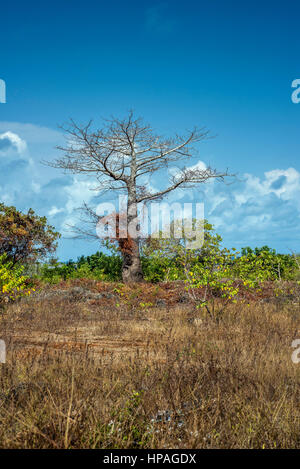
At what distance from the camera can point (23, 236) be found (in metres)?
19.6

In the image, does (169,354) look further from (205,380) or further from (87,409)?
(87,409)

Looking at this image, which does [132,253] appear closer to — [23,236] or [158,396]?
[23,236]

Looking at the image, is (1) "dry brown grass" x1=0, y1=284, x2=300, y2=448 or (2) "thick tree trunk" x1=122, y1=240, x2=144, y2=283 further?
(2) "thick tree trunk" x1=122, y1=240, x2=144, y2=283

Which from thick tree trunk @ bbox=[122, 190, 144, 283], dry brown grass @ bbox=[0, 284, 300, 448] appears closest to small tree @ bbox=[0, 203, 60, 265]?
thick tree trunk @ bbox=[122, 190, 144, 283]

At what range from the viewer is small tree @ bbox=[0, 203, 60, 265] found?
63.1 feet

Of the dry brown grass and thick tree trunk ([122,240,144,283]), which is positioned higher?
thick tree trunk ([122,240,144,283])

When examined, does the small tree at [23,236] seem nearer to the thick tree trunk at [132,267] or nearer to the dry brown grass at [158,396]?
the thick tree trunk at [132,267]

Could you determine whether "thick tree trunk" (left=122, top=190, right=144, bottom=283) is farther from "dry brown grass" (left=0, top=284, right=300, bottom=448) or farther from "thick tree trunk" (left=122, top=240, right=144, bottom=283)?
"dry brown grass" (left=0, top=284, right=300, bottom=448)

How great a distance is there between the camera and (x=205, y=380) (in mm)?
4484

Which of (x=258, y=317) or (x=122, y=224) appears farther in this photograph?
(x=122, y=224)

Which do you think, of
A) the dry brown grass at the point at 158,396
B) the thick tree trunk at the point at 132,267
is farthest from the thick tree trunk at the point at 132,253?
the dry brown grass at the point at 158,396

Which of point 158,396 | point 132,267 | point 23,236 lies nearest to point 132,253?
point 132,267
